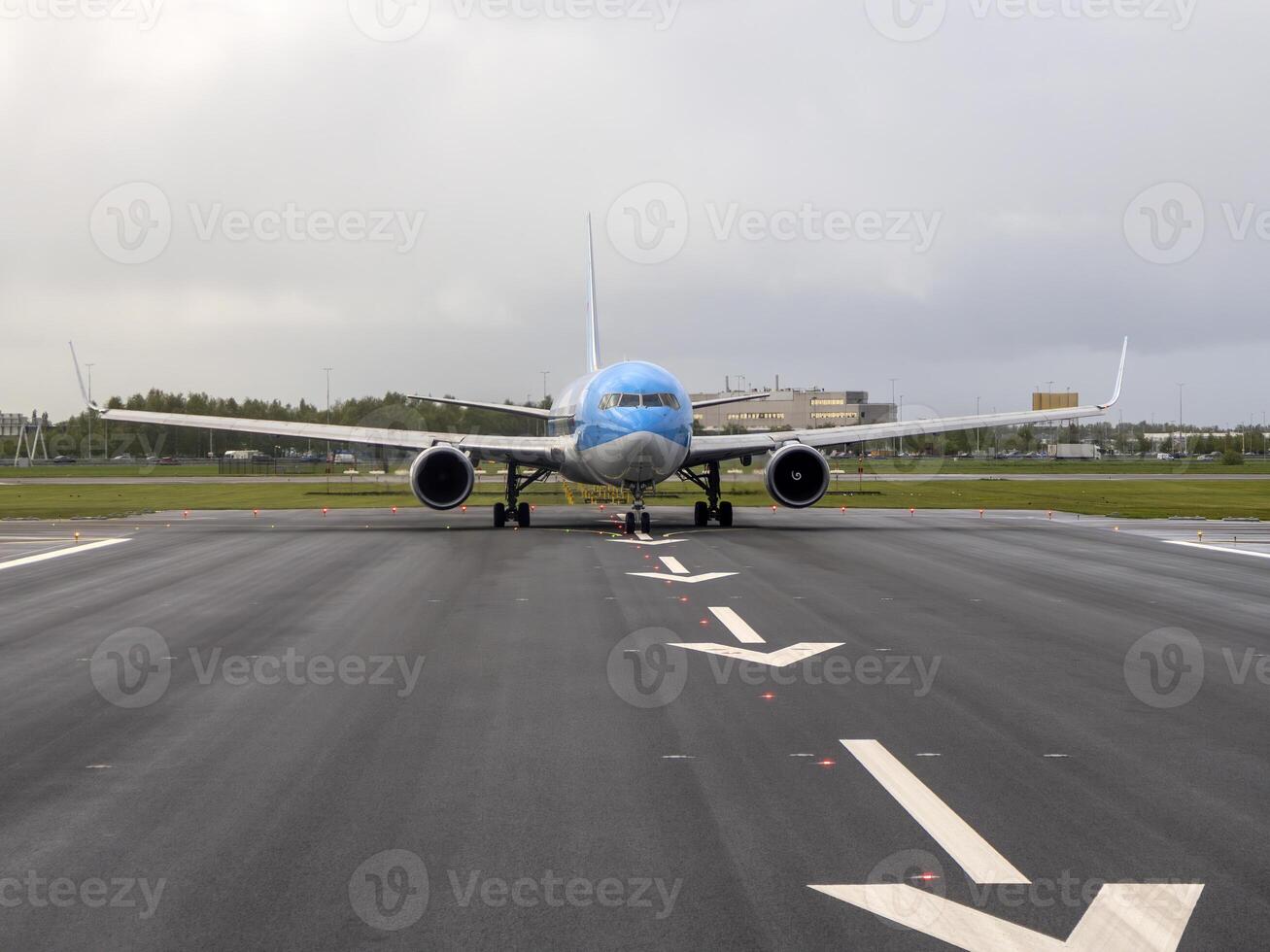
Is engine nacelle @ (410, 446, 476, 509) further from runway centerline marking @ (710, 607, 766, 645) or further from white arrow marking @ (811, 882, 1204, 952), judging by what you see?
white arrow marking @ (811, 882, 1204, 952)

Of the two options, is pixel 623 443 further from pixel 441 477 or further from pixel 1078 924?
pixel 1078 924

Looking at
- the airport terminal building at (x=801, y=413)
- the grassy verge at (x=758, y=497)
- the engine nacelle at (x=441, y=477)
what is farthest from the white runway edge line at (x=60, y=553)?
the airport terminal building at (x=801, y=413)

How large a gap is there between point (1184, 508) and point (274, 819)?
42249 mm

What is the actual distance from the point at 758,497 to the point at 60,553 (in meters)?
34.1

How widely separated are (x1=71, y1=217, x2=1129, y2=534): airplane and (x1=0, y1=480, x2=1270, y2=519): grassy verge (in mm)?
9997

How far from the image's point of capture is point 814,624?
13.7 meters

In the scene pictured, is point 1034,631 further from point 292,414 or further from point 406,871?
point 292,414

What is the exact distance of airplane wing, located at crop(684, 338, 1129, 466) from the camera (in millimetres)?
31344

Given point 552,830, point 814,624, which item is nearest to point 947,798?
point 552,830

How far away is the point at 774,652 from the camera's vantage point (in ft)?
39.0

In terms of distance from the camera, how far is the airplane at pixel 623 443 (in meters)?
28.0

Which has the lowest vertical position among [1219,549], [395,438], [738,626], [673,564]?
[1219,549]

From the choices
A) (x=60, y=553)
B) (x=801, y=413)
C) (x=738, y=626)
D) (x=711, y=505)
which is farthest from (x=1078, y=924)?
(x=801, y=413)

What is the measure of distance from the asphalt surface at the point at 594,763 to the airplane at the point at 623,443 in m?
11.0
